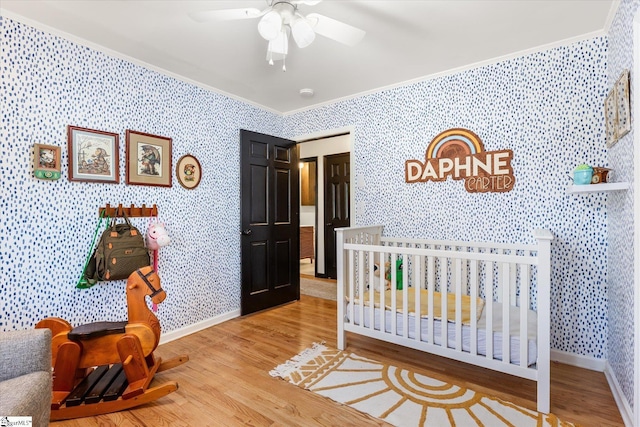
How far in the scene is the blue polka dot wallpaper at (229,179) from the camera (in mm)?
2002

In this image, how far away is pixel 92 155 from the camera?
89.8 inches

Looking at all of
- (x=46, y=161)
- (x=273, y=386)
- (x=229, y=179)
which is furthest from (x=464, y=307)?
(x=46, y=161)

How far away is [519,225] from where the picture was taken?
2.46 m

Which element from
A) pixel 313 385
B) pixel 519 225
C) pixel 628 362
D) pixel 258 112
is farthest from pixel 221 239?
pixel 628 362

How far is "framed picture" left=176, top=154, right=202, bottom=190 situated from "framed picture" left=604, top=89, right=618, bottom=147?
10.0ft

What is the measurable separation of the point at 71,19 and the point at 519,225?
11.1 feet

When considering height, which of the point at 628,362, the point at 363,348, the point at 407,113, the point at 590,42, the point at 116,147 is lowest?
the point at 363,348

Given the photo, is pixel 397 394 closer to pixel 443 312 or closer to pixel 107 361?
pixel 443 312

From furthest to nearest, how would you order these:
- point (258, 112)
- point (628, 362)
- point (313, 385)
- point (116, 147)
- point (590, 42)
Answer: point (258, 112) → point (116, 147) → point (590, 42) → point (313, 385) → point (628, 362)

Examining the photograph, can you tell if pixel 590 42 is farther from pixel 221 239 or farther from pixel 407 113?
pixel 221 239

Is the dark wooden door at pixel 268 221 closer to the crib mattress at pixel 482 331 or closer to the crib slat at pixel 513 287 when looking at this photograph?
the crib mattress at pixel 482 331

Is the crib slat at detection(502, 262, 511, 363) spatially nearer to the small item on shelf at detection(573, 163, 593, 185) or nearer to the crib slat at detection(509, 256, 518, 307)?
the crib slat at detection(509, 256, 518, 307)

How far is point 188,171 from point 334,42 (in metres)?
1.66

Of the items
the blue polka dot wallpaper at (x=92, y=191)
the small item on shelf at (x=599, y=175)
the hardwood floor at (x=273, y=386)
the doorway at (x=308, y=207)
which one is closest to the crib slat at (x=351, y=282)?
the hardwood floor at (x=273, y=386)
